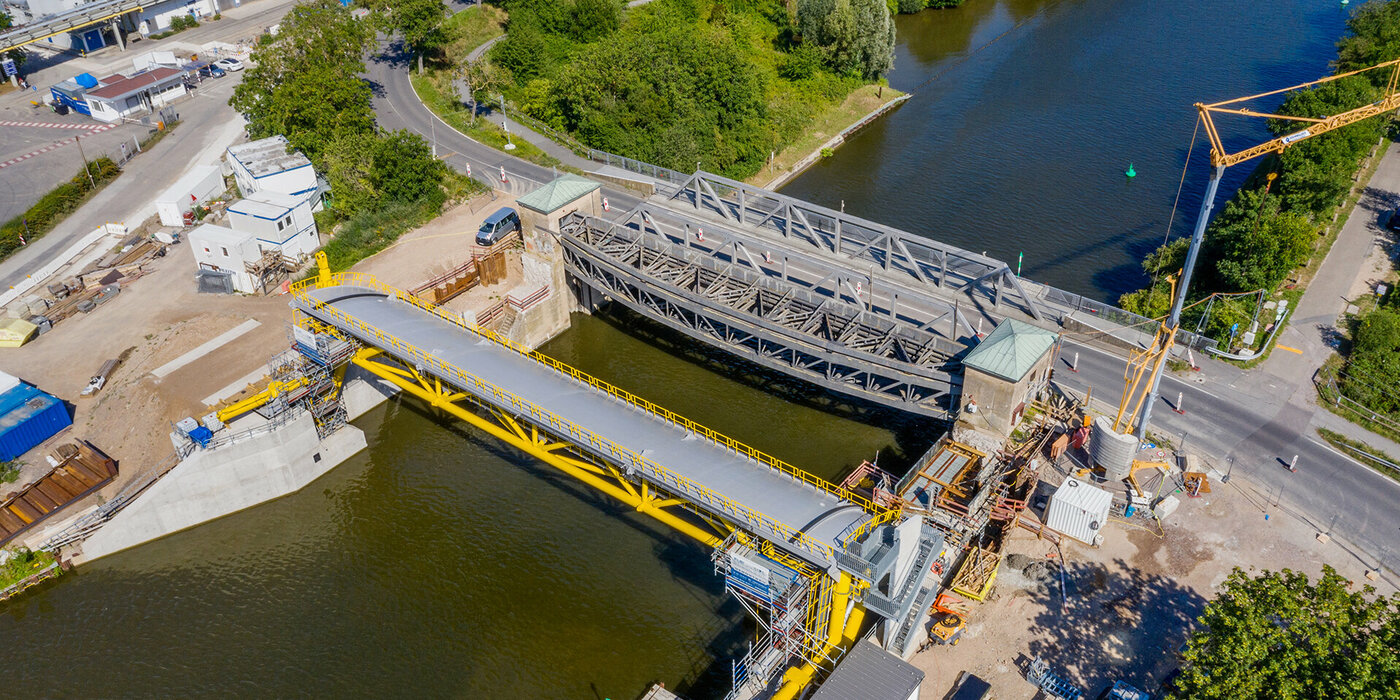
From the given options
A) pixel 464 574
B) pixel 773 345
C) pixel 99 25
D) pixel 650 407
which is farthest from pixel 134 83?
pixel 773 345

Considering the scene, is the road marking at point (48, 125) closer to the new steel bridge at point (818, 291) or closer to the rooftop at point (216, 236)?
the rooftop at point (216, 236)

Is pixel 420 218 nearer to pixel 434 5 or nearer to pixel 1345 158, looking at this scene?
pixel 434 5

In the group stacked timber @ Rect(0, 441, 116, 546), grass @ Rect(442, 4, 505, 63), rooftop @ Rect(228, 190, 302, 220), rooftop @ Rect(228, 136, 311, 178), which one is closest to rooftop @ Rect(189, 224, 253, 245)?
rooftop @ Rect(228, 190, 302, 220)

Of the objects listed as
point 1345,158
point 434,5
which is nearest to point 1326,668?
point 1345,158

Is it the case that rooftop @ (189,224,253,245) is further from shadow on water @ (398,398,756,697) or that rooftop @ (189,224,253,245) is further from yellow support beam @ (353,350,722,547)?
shadow on water @ (398,398,756,697)

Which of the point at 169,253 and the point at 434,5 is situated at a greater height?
the point at 434,5

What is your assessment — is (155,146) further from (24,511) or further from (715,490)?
(715,490)
